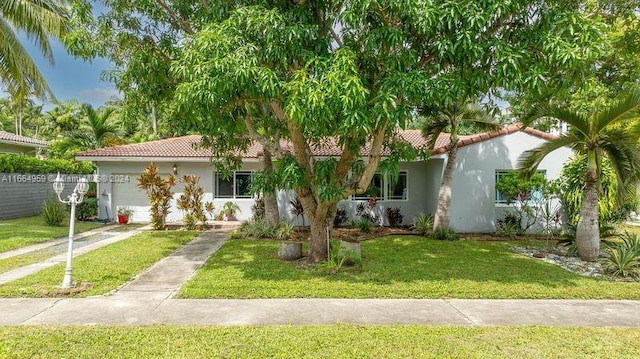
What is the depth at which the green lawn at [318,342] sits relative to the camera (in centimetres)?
474

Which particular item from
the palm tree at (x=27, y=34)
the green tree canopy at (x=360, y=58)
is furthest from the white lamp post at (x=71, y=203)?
the palm tree at (x=27, y=34)

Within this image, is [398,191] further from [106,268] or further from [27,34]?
[27,34]

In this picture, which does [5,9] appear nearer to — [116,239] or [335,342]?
[116,239]

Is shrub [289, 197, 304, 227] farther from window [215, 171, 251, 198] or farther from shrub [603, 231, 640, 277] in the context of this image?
shrub [603, 231, 640, 277]

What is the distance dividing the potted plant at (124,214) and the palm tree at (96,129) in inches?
409

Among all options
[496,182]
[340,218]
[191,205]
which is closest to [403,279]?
[340,218]

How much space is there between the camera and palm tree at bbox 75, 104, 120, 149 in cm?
2659

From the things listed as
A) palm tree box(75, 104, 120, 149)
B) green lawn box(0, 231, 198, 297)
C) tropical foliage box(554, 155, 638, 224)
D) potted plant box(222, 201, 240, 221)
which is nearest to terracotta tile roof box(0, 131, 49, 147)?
palm tree box(75, 104, 120, 149)

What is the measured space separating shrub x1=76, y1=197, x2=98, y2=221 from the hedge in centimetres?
334

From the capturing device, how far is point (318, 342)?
16.6 feet

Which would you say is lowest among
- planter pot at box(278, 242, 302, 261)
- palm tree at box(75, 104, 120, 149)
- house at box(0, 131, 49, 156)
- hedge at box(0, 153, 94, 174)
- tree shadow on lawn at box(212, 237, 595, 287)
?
tree shadow on lawn at box(212, 237, 595, 287)

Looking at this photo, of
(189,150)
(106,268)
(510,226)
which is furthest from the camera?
(189,150)

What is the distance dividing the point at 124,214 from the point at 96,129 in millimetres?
11609

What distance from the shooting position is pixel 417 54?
7605 mm
